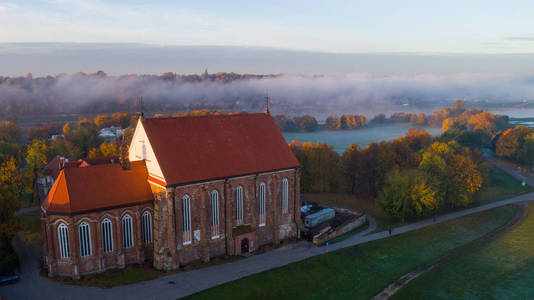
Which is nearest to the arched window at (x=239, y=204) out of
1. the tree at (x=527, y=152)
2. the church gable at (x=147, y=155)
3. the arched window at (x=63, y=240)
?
the church gable at (x=147, y=155)

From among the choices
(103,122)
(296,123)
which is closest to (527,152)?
(296,123)

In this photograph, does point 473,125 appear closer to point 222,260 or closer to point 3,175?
point 222,260

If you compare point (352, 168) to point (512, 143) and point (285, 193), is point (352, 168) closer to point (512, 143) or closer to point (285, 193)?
point (285, 193)

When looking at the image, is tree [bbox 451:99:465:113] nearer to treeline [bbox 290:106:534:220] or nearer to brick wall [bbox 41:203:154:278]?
treeline [bbox 290:106:534:220]

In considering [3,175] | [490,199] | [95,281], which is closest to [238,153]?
[95,281]

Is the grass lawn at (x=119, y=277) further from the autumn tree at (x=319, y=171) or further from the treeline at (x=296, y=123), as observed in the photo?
the treeline at (x=296, y=123)

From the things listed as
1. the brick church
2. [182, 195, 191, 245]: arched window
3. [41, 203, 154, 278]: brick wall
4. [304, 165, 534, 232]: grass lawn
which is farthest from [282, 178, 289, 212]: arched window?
[304, 165, 534, 232]: grass lawn

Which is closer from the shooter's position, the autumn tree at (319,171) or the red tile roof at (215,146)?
the red tile roof at (215,146)
